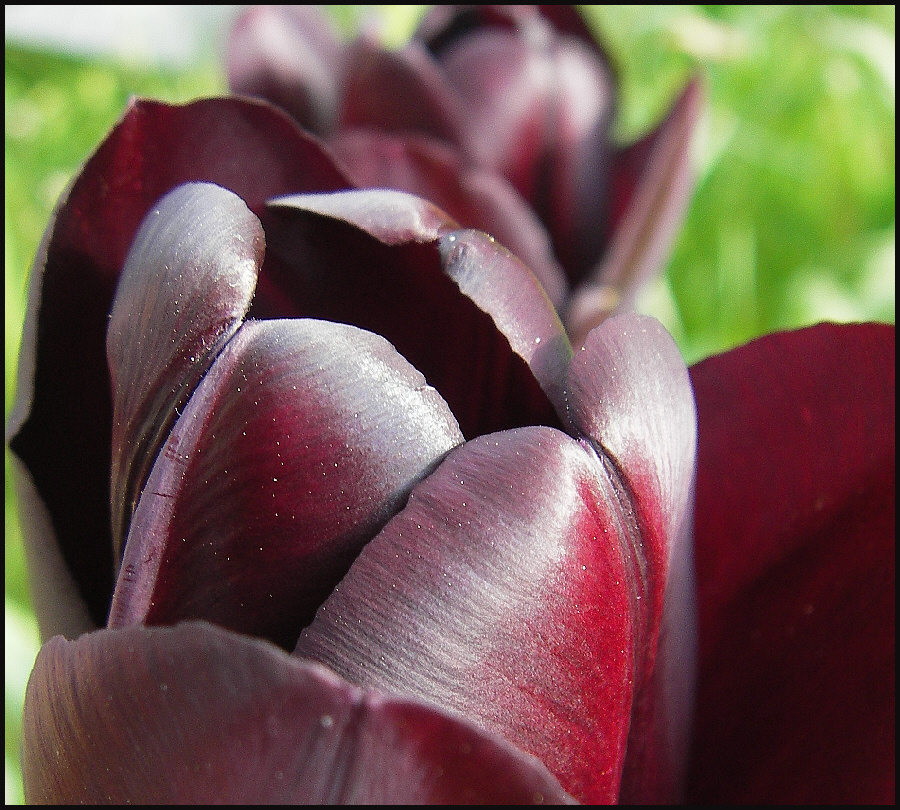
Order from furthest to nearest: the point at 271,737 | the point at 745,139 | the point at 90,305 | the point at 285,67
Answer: the point at 745,139
the point at 285,67
the point at 90,305
the point at 271,737

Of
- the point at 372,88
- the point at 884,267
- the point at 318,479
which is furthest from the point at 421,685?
the point at 884,267

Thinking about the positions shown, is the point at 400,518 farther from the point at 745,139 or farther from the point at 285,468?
the point at 745,139

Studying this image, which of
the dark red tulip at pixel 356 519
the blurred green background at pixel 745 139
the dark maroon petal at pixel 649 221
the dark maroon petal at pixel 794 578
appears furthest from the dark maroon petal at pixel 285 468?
the blurred green background at pixel 745 139

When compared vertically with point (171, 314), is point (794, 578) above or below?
below

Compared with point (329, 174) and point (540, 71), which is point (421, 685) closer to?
point (329, 174)

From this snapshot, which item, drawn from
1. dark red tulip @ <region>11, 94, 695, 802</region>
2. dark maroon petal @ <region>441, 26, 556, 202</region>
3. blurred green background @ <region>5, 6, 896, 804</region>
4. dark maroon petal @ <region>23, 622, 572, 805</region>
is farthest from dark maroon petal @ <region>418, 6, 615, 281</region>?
dark maroon petal @ <region>23, 622, 572, 805</region>

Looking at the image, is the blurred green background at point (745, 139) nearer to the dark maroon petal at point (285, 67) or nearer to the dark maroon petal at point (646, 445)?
the dark maroon petal at point (285, 67)

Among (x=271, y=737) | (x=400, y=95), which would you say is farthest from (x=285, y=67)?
(x=271, y=737)
